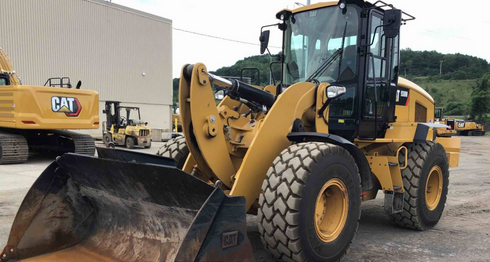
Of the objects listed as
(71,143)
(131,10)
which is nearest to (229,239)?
(71,143)

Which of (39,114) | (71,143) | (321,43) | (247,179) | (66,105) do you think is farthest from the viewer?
(71,143)

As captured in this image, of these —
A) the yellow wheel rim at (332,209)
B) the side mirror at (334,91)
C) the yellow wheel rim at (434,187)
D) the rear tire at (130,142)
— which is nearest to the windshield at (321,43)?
the side mirror at (334,91)

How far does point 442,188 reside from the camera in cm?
578

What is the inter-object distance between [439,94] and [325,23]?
75655mm

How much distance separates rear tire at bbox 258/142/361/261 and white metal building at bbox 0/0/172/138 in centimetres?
2191

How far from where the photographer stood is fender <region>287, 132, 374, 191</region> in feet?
12.7

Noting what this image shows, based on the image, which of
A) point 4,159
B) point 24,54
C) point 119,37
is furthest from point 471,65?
point 4,159

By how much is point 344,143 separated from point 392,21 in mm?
1470

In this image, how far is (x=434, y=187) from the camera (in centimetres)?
581

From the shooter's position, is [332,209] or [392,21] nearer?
[332,209]

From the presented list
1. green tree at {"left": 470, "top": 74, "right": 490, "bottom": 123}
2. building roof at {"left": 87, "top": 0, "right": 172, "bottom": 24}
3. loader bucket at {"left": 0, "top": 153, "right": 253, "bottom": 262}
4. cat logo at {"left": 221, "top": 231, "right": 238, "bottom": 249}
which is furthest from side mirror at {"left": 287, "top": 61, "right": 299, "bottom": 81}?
green tree at {"left": 470, "top": 74, "right": 490, "bottom": 123}

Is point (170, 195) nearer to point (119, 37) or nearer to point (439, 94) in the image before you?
point (119, 37)

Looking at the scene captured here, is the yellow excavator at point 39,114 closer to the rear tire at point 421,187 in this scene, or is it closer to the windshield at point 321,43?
the windshield at point 321,43

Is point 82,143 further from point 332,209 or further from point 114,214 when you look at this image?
point 332,209
